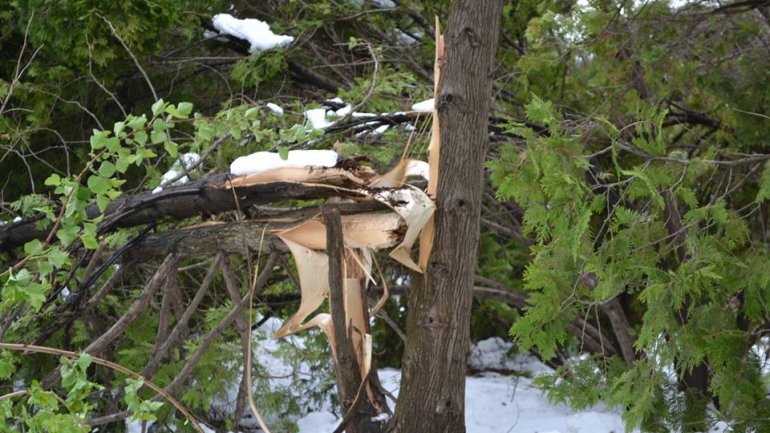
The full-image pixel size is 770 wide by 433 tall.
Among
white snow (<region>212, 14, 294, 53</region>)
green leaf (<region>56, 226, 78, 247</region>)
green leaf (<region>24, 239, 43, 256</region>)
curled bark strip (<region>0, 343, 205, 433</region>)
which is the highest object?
white snow (<region>212, 14, 294, 53</region>)

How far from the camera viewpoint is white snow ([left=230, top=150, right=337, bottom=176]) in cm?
391

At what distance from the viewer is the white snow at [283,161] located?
12.8 ft

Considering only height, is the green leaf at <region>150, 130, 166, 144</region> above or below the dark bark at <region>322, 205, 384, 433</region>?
above

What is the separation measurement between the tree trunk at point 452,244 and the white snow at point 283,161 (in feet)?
1.50

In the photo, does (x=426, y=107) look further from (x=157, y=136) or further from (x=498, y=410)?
(x=498, y=410)

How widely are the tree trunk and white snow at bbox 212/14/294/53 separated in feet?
9.10

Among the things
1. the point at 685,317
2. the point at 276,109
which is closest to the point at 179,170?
the point at 276,109

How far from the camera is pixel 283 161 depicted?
13.0 feet

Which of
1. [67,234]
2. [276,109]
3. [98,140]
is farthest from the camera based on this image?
[276,109]

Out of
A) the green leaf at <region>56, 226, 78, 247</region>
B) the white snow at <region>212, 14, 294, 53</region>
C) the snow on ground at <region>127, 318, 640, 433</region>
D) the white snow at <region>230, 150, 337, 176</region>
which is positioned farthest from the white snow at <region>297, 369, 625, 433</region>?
the green leaf at <region>56, 226, 78, 247</region>

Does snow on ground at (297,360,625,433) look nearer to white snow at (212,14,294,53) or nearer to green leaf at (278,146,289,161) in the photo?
white snow at (212,14,294,53)

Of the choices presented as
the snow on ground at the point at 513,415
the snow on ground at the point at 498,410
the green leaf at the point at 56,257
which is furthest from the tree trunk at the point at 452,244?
the snow on ground at the point at 513,415

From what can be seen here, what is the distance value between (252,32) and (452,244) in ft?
10.7

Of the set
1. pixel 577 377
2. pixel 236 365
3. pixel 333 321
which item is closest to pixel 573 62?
pixel 577 377
